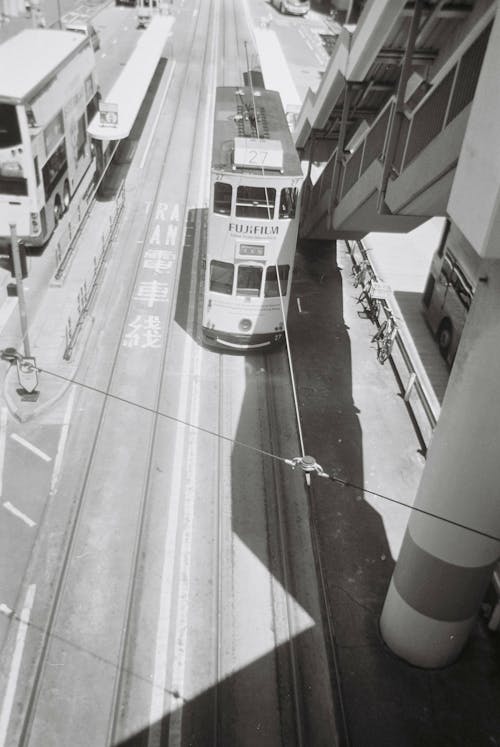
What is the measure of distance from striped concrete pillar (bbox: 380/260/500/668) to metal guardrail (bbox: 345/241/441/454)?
5.38 m

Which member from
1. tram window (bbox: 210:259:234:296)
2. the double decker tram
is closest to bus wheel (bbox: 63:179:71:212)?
the double decker tram

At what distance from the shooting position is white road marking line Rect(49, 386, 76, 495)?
13.3m

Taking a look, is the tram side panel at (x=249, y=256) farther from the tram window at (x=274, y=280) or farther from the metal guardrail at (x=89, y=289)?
the metal guardrail at (x=89, y=289)

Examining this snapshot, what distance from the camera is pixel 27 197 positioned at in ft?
61.4

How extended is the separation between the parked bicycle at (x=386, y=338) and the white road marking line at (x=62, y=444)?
26.0 ft

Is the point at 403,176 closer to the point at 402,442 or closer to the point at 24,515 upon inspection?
the point at 402,442

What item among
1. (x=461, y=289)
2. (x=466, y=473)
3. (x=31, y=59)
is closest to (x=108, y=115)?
(x=31, y=59)

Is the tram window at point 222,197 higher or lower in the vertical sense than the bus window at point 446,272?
higher

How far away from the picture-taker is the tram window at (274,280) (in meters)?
16.3

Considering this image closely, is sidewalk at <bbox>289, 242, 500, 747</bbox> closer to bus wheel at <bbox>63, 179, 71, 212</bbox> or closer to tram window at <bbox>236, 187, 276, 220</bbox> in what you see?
tram window at <bbox>236, 187, 276, 220</bbox>

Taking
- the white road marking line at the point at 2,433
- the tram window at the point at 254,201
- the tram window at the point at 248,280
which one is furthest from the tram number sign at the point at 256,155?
the white road marking line at the point at 2,433

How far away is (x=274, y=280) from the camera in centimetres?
1650

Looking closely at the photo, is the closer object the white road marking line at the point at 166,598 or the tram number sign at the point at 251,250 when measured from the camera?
the white road marking line at the point at 166,598

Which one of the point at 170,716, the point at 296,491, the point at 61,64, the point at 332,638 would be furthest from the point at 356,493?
the point at 61,64
